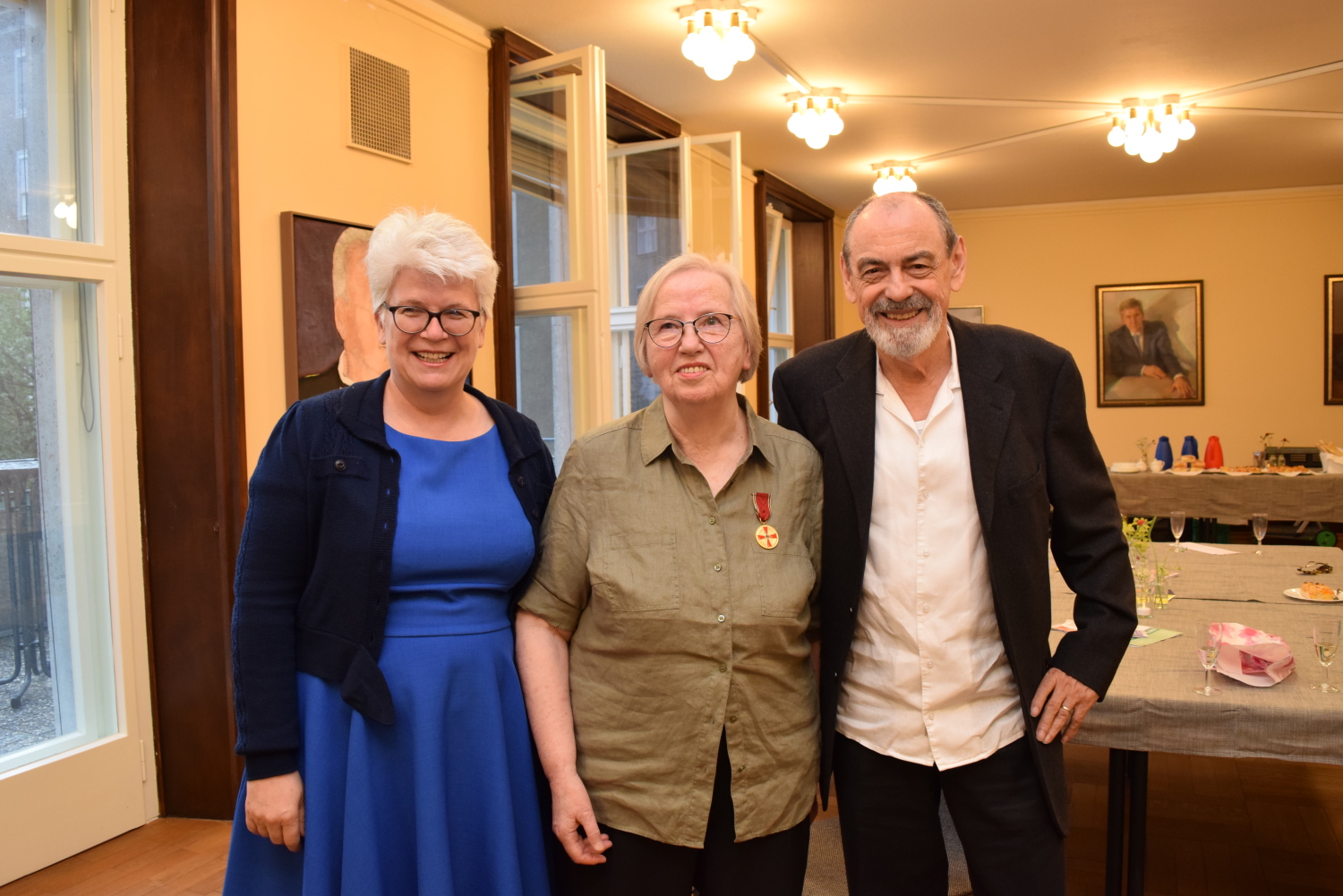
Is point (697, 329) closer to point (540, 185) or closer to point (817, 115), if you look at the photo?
point (540, 185)

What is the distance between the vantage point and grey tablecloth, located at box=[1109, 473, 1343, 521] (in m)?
6.22

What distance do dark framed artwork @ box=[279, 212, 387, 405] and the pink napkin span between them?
2.89 metres

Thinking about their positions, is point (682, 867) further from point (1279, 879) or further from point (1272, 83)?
point (1272, 83)

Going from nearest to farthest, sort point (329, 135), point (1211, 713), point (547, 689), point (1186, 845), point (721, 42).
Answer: point (547, 689), point (1211, 713), point (1186, 845), point (329, 135), point (721, 42)

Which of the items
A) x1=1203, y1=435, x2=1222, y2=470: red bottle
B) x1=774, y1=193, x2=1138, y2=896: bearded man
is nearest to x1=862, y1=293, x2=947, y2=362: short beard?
x1=774, y1=193, x2=1138, y2=896: bearded man

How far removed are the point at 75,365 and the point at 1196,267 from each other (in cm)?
956

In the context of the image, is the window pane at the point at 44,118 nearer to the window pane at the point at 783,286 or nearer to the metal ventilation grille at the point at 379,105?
the metal ventilation grille at the point at 379,105

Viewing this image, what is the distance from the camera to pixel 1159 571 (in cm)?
298

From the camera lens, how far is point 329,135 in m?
3.78

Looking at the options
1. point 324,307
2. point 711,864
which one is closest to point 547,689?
point 711,864

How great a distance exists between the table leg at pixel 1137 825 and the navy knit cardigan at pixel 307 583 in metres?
1.68

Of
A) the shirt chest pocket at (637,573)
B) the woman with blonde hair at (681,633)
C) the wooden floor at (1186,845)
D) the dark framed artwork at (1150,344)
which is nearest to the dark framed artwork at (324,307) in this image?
the wooden floor at (1186,845)

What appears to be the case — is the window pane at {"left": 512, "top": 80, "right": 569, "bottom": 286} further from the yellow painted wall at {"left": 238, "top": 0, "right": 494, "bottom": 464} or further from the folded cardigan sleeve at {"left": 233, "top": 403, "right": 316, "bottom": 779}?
the folded cardigan sleeve at {"left": 233, "top": 403, "right": 316, "bottom": 779}

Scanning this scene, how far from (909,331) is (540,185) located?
11.4 feet
